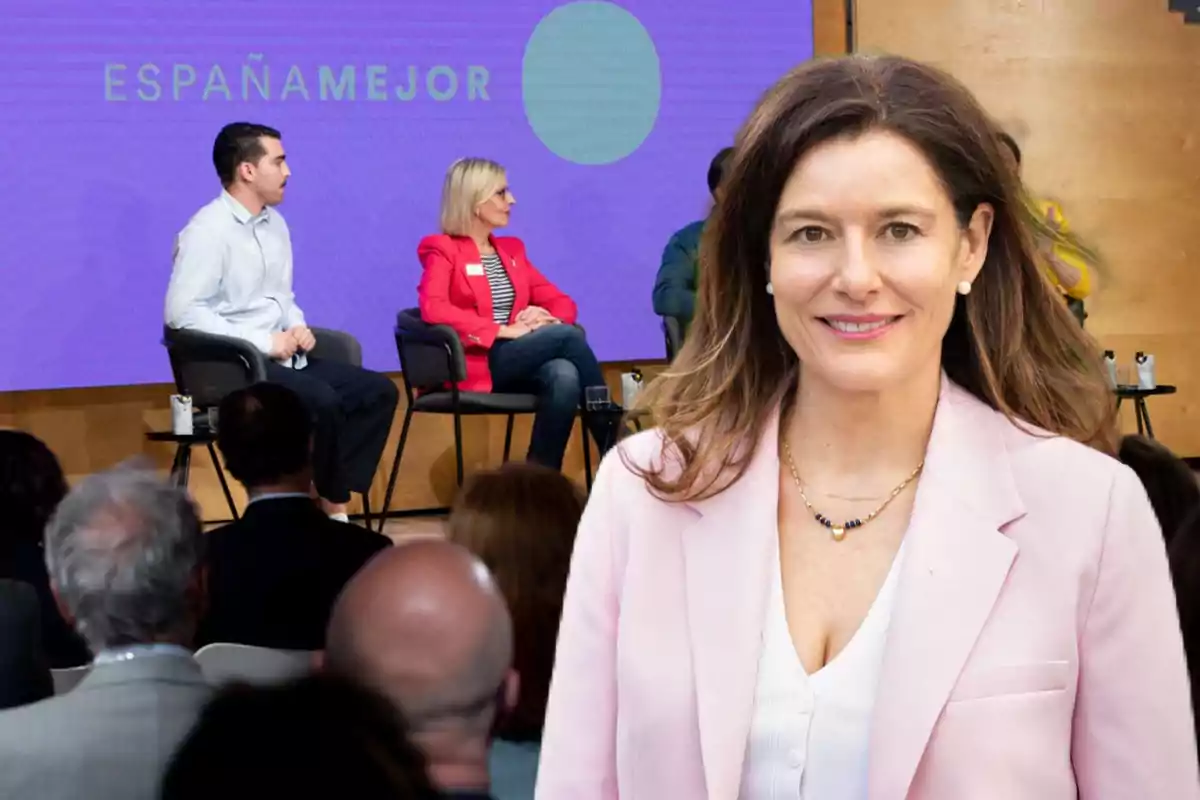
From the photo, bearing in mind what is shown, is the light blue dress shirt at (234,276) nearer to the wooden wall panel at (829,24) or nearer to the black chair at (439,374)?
the black chair at (439,374)

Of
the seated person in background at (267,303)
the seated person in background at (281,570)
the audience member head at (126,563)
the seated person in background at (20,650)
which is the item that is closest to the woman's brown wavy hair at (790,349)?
the audience member head at (126,563)

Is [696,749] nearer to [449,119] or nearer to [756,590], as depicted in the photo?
[756,590]

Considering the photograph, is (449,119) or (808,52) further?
(808,52)

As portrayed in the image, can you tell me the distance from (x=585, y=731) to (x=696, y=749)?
0.42 feet

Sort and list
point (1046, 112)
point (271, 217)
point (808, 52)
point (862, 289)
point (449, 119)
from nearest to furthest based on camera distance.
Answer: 1. point (862, 289)
2. point (271, 217)
3. point (449, 119)
4. point (808, 52)
5. point (1046, 112)

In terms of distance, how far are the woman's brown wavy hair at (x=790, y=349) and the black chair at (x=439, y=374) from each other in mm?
4393

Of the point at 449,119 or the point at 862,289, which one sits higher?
the point at 449,119

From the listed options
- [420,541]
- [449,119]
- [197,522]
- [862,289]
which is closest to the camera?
[862,289]

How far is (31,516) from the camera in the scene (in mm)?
3062

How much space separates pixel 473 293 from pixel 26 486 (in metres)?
3.49

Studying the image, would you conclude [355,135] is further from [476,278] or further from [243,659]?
[243,659]

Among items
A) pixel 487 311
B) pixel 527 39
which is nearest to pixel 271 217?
pixel 487 311

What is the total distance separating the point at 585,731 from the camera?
1508 millimetres

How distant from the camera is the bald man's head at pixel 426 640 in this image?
1.51 metres
